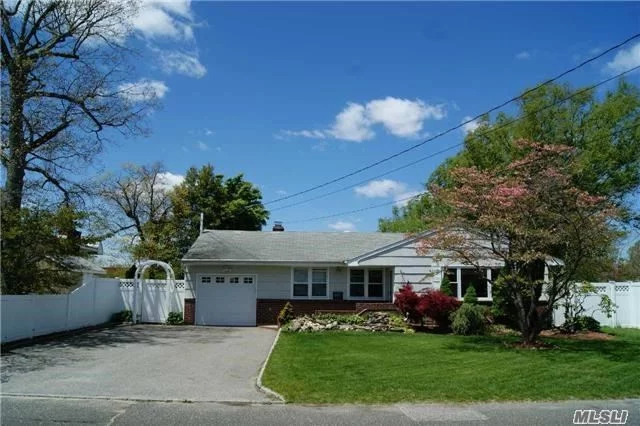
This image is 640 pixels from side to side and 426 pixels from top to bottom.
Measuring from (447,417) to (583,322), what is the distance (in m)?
15.8

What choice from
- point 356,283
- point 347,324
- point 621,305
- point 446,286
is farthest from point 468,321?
point 621,305

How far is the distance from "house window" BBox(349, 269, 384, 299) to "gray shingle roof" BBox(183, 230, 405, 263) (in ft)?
2.97

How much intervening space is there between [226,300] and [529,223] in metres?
14.4

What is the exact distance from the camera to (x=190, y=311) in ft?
81.7

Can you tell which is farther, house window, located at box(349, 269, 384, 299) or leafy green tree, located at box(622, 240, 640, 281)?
leafy green tree, located at box(622, 240, 640, 281)

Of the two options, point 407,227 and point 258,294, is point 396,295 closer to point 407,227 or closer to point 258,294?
point 258,294

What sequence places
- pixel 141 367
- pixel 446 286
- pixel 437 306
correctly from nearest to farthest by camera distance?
pixel 141 367
pixel 437 306
pixel 446 286

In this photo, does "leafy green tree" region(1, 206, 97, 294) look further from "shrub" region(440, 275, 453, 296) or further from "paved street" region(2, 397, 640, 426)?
"shrub" region(440, 275, 453, 296)

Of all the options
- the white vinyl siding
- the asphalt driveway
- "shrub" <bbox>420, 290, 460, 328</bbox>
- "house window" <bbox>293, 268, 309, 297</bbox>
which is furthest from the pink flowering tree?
"house window" <bbox>293, 268, 309, 297</bbox>

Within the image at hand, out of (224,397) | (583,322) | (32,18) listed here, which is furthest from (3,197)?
(583,322)

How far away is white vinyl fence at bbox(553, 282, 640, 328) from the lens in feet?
80.2

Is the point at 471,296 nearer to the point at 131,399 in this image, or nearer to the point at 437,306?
the point at 437,306

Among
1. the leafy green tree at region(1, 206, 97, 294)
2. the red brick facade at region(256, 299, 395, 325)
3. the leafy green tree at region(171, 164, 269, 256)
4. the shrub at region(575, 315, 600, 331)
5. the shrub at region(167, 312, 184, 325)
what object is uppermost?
the leafy green tree at region(171, 164, 269, 256)

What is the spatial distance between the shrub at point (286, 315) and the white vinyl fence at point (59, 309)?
7278mm
